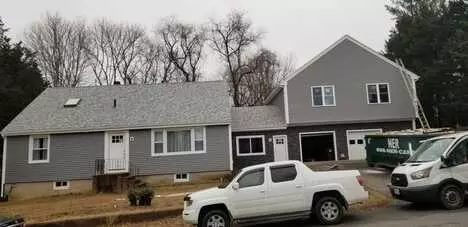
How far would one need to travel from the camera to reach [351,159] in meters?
27.9

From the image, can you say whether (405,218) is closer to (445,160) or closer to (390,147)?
(445,160)

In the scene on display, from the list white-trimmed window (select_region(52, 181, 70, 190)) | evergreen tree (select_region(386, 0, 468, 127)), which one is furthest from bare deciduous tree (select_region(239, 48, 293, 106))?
white-trimmed window (select_region(52, 181, 70, 190))

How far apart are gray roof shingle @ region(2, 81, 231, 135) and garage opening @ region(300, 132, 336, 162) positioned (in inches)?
255

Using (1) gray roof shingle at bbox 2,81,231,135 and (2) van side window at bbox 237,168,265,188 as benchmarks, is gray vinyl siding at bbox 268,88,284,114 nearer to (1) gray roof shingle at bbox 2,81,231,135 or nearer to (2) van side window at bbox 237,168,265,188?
(1) gray roof shingle at bbox 2,81,231,135

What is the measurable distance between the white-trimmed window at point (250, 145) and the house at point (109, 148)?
3.88m

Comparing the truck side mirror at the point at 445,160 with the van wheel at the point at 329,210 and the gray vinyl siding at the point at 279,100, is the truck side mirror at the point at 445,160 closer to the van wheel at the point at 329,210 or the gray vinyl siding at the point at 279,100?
the van wheel at the point at 329,210

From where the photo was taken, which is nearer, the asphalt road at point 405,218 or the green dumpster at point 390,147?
the asphalt road at point 405,218

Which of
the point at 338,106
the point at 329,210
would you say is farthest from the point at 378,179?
the point at 338,106

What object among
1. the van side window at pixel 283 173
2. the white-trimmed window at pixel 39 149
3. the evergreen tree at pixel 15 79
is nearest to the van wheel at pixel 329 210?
the van side window at pixel 283 173

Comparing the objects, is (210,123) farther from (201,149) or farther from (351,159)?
(351,159)

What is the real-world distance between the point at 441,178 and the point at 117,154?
17.8m

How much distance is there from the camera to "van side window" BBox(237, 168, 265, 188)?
10.6 meters

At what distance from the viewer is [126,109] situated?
25.8 metres

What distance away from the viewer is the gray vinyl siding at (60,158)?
23.6 m
